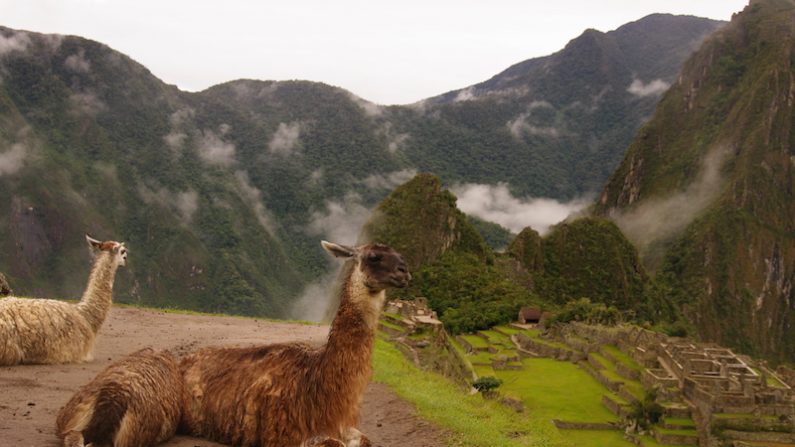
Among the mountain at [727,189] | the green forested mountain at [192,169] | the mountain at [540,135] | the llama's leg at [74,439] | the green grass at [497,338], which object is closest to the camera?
the llama's leg at [74,439]

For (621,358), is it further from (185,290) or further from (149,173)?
(149,173)

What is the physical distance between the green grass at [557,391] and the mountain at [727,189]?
153 feet

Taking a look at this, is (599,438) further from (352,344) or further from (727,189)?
(727,189)

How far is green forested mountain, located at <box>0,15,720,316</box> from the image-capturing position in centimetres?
6338

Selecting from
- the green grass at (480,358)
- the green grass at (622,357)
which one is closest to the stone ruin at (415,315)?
the green grass at (480,358)

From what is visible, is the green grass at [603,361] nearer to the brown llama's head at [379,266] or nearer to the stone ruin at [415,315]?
the stone ruin at [415,315]

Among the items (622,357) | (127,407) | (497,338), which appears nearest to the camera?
(127,407)

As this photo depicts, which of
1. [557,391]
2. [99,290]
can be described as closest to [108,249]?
[99,290]

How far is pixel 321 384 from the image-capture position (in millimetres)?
4332

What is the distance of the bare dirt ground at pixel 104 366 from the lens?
479 centimetres

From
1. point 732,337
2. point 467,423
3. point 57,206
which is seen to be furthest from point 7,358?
point 732,337

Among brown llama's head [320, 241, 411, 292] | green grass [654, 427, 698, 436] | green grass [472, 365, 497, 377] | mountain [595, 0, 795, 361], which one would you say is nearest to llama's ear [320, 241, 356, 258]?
brown llama's head [320, 241, 411, 292]

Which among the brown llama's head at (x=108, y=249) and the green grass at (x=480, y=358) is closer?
the brown llama's head at (x=108, y=249)

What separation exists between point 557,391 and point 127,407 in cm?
2909
